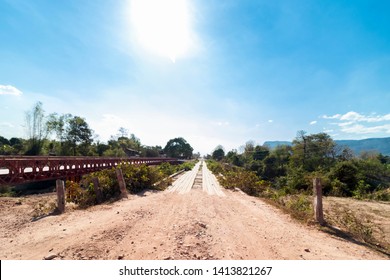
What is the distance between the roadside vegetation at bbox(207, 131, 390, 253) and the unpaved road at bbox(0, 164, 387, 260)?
1396 millimetres

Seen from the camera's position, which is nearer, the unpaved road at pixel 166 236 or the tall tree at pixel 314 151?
the unpaved road at pixel 166 236

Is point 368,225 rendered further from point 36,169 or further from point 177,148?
point 177,148

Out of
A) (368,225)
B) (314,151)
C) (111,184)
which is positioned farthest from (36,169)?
(314,151)

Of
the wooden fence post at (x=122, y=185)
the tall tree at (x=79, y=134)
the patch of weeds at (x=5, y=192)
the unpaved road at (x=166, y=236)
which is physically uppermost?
the tall tree at (x=79, y=134)

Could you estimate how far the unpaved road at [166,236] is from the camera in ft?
12.7

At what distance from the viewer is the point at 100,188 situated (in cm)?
931

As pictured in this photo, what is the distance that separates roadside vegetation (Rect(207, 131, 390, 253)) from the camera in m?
6.15

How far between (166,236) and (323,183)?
15823mm

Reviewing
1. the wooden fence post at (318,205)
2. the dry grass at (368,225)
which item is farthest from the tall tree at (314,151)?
the wooden fence post at (318,205)

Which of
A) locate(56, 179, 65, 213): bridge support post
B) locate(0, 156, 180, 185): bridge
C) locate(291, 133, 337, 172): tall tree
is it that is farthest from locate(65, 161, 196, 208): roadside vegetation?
locate(291, 133, 337, 172): tall tree

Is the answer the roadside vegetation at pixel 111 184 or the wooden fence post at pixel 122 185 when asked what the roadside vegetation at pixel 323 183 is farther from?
the wooden fence post at pixel 122 185

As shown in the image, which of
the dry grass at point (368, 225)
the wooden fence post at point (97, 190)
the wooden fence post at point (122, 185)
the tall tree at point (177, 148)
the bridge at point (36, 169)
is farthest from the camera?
the tall tree at point (177, 148)

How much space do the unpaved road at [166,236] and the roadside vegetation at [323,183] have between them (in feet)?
4.58
